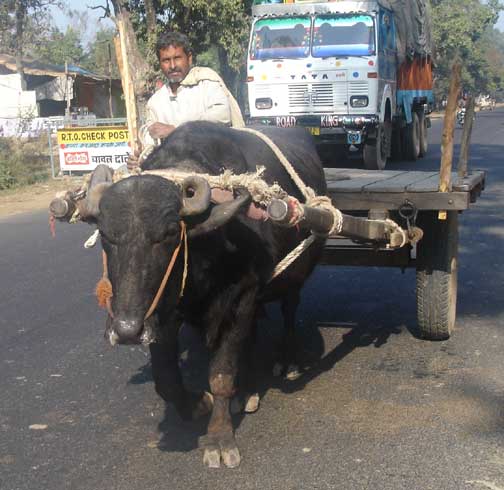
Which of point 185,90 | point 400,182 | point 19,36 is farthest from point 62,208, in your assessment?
point 19,36

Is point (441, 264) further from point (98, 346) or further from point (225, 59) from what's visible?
point (225, 59)

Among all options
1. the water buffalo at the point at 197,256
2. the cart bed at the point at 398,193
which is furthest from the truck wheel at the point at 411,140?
the water buffalo at the point at 197,256

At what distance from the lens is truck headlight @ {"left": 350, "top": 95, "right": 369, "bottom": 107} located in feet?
53.4

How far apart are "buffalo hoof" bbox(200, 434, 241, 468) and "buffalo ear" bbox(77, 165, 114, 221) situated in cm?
124

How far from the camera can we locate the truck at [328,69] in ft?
52.5

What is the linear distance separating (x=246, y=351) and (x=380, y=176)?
230cm

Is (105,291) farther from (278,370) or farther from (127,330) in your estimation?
(278,370)

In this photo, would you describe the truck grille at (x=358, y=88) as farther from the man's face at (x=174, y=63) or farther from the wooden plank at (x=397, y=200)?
the man's face at (x=174, y=63)

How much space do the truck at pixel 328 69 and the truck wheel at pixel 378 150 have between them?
0.07 feet

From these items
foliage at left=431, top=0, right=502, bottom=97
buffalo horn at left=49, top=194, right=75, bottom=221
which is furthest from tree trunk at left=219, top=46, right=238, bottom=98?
buffalo horn at left=49, top=194, right=75, bottom=221

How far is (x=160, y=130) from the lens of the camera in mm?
4520

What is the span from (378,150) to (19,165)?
7.68 m

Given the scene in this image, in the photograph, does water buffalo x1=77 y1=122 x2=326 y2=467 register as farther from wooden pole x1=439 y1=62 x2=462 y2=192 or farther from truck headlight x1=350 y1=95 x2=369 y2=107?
truck headlight x1=350 y1=95 x2=369 y2=107

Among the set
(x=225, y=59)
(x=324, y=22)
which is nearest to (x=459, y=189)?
(x=324, y=22)
